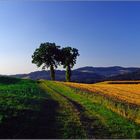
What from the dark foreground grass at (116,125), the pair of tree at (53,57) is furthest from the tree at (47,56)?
the dark foreground grass at (116,125)

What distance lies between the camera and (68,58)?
114938 mm

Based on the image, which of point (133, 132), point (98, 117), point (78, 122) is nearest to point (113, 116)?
point (98, 117)

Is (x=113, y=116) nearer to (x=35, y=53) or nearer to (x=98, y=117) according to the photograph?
(x=98, y=117)

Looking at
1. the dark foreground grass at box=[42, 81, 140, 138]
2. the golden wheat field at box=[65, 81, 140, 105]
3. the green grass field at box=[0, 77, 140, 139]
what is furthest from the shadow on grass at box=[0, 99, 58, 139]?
the golden wheat field at box=[65, 81, 140, 105]

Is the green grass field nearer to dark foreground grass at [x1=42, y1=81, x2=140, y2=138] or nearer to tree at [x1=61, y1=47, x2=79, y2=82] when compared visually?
dark foreground grass at [x1=42, y1=81, x2=140, y2=138]

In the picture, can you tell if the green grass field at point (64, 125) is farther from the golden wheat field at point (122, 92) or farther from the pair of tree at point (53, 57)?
the pair of tree at point (53, 57)

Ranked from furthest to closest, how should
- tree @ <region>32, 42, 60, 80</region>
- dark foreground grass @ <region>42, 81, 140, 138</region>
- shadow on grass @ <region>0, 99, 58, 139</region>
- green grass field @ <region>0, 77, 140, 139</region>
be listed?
tree @ <region>32, 42, 60, 80</region> < dark foreground grass @ <region>42, 81, 140, 138</region> < green grass field @ <region>0, 77, 140, 139</region> < shadow on grass @ <region>0, 99, 58, 139</region>

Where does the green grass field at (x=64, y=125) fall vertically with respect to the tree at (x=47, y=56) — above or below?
below

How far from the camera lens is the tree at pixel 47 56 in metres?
111

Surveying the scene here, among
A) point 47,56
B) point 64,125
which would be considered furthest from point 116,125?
point 47,56

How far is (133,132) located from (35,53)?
95.6 m

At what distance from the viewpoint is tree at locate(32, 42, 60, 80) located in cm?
11100

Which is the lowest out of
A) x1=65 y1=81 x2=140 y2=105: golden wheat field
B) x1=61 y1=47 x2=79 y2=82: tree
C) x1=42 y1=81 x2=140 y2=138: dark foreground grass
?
x1=42 y1=81 x2=140 y2=138: dark foreground grass

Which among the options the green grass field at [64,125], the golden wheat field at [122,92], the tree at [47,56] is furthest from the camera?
the tree at [47,56]
